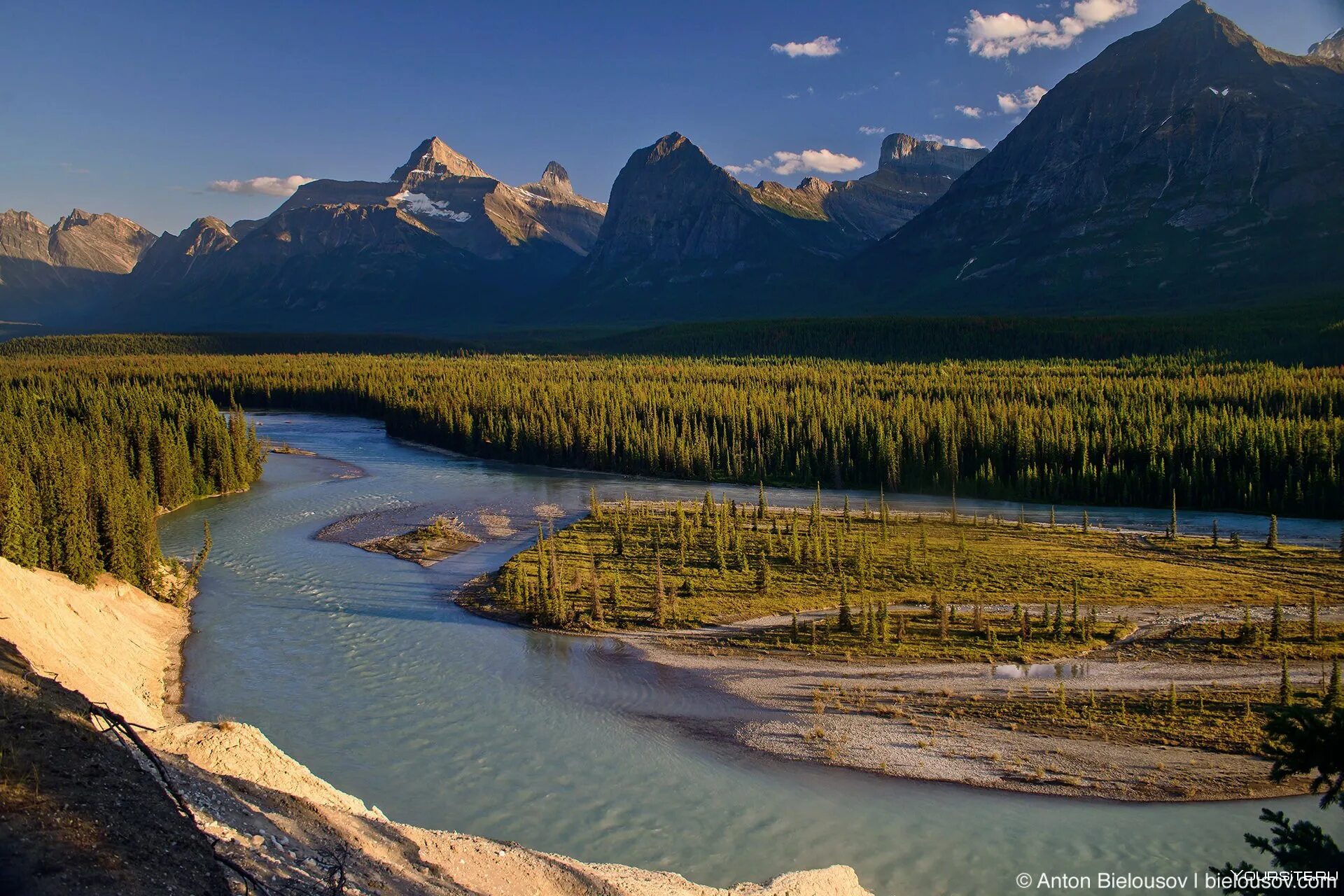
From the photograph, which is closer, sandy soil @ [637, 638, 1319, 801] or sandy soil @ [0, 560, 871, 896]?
sandy soil @ [0, 560, 871, 896]

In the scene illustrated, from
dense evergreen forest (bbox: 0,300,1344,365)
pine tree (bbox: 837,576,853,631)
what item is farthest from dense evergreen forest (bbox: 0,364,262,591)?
dense evergreen forest (bbox: 0,300,1344,365)

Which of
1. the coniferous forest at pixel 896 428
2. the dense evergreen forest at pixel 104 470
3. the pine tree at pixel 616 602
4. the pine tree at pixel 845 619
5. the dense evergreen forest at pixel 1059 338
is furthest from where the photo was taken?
the dense evergreen forest at pixel 1059 338

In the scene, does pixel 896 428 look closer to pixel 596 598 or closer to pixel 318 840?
pixel 596 598

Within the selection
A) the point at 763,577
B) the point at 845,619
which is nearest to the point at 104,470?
the point at 763,577

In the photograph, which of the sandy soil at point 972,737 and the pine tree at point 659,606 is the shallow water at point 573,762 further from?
the pine tree at point 659,606

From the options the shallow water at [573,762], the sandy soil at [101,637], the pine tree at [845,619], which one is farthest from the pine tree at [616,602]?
the sandy soil at [101,637]

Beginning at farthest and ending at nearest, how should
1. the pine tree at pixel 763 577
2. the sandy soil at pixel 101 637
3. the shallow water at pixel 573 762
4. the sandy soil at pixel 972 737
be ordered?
the pine tree at pixel 763 577 → the sandy soil at pixel 101 637 → the sandy soil at pixel 972 737 → the shallow water at pixel 573 762

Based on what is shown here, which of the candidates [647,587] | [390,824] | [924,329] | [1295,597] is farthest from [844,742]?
[924,329]

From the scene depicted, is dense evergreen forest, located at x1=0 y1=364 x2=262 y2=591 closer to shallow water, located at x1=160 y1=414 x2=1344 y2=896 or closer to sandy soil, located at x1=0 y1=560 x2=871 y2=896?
shallow water, located at x1=160 y1=414 x2=1344 y2=896
